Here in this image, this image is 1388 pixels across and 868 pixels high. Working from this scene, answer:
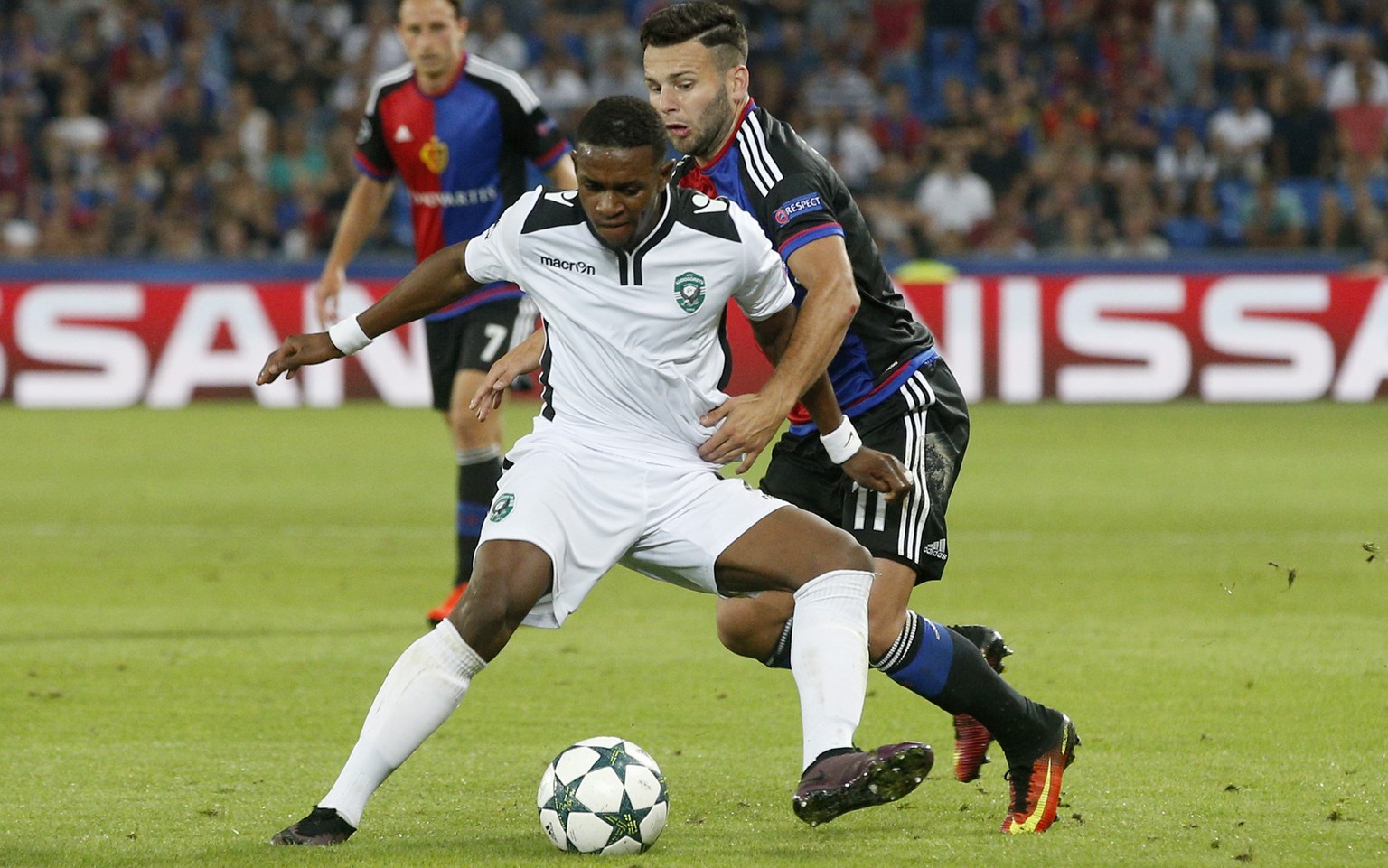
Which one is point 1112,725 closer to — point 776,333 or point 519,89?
point 776,333

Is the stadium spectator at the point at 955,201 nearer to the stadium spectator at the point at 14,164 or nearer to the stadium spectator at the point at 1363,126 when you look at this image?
the stadium spectator at the point at 1363,126

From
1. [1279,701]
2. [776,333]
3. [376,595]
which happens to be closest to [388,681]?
[776,333]

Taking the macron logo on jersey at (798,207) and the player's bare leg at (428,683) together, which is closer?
the player's bare leg at (428,683)

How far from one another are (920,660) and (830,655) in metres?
0.41

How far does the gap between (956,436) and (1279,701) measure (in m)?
1.60

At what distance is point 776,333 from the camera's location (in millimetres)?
4203

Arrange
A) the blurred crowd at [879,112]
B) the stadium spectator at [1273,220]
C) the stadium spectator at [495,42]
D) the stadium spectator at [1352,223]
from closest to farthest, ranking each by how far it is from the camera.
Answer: the stadium spectator at [1352,223] < the stadium spectator at [1273,220] < the blurred crowd at [879,112] < the stadium spectator at [495,42]

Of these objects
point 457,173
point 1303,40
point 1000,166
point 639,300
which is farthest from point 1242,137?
point 639,300

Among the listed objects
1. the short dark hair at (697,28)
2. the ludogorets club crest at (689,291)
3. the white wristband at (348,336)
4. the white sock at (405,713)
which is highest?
the short dark hair at (697,28)

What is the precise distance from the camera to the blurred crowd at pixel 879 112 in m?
17.2

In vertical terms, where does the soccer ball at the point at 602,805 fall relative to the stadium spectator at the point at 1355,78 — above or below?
below

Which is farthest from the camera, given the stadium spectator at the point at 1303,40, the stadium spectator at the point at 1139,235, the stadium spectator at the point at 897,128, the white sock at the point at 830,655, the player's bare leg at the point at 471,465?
the stadium spectator at the point at 1303,40

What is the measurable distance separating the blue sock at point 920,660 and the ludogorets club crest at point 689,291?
90 centimetres

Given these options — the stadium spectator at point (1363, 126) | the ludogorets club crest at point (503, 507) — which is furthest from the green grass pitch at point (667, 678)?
the stadium spectator at point (1363, 126)
